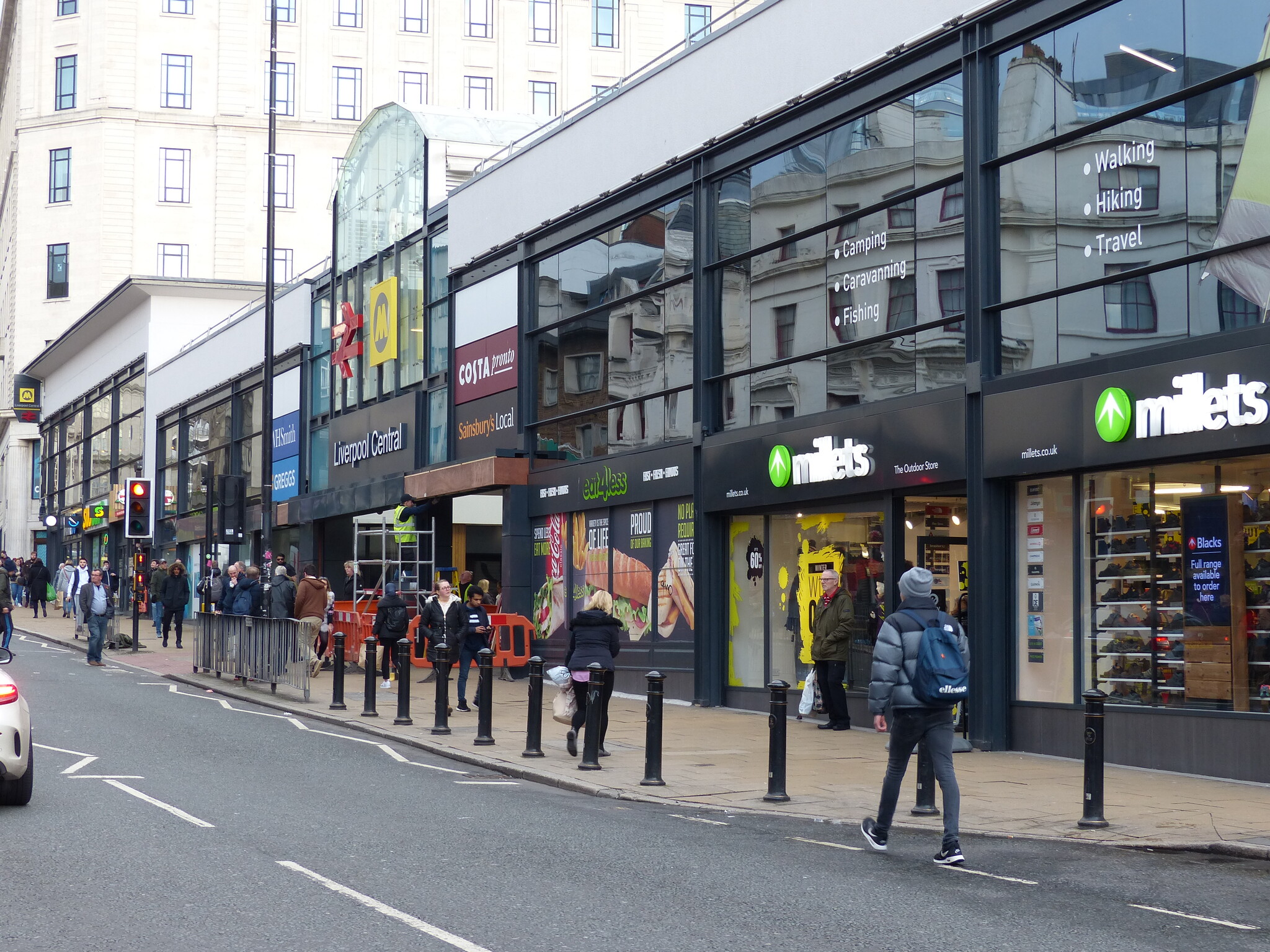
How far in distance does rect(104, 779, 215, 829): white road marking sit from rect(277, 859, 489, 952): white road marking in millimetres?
1601

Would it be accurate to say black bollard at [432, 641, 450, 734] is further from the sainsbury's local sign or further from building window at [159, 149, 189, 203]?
building window at [159, 149, 189, 203]

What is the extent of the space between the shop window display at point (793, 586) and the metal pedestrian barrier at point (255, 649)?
5892mm

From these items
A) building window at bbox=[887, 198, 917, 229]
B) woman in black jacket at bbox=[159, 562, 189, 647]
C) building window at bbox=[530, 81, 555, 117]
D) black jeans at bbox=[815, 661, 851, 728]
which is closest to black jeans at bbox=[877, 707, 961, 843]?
black jeans at bbox=[815, 661, 851, 728]

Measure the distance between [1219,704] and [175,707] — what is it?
12.4 m

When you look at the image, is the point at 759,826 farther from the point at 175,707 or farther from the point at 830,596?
the point at 175,707

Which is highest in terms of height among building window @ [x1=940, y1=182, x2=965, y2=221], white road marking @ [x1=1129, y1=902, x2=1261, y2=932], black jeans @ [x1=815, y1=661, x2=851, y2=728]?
building window @ [x1=940, y1=182, x2=965, y2=221]

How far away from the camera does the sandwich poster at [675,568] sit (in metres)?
21.1

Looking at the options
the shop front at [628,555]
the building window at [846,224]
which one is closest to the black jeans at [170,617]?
the shop front at [628,555]

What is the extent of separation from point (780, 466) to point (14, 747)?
1083 centimetres

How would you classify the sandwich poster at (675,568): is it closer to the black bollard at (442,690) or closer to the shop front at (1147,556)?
the black bollard at (442,690)

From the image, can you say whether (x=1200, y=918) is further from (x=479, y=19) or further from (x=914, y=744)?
(x=479, y=19)

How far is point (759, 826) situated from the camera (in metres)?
10.9

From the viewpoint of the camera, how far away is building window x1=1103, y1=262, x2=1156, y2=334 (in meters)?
14.1

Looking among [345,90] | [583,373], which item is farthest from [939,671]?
[345,90]
